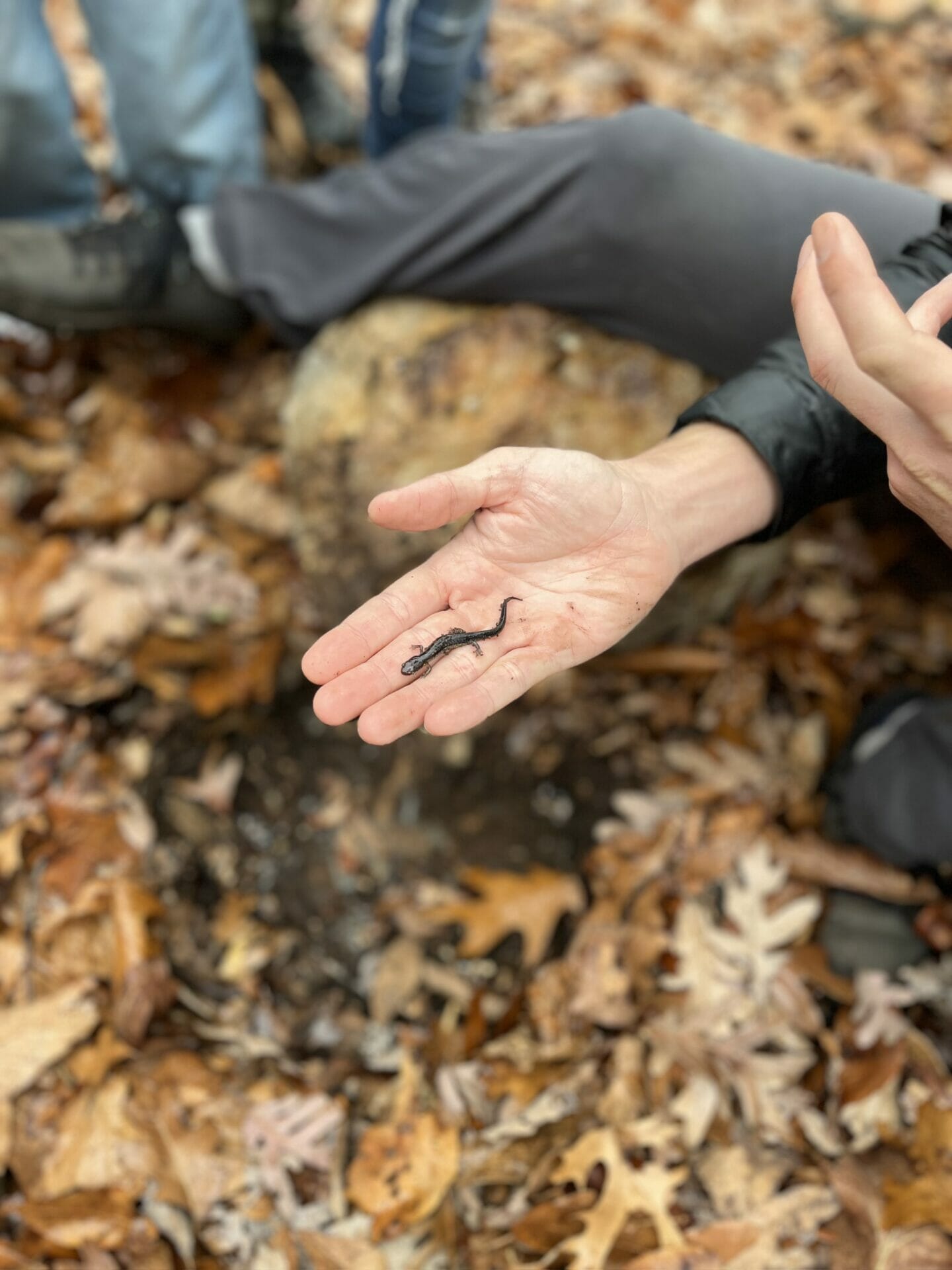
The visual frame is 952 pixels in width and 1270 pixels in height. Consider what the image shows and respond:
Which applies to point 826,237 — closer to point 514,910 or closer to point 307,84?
point 514,910

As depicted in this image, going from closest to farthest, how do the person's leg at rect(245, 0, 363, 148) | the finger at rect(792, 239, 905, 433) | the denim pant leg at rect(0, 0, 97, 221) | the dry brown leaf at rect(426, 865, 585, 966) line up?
the finger at rect(792, 239, 905, 433) → the dry brown leaf at rect(426, 865, 585, 966) → the denim pant leg at rect(0, 0, 97, 221) → the person's leg at rect(245, 0, 363, 148)

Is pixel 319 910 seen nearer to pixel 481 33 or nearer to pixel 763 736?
pixel 763 736

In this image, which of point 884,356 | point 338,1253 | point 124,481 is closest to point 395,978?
point 338,1253

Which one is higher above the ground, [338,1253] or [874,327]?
[874,327]

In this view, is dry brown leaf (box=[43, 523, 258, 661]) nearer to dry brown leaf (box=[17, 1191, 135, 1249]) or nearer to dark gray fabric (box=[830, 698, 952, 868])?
dry brown leaf (box=[17, 1191, 135, 1249])

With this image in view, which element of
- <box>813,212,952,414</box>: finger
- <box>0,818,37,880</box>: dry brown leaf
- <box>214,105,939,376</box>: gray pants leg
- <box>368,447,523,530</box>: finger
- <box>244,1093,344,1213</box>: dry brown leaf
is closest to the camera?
<box>813,212,952,414</box>: finger

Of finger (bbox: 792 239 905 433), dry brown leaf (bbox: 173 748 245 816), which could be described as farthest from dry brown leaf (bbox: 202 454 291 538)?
finger (bbox: 792 239 905 433)

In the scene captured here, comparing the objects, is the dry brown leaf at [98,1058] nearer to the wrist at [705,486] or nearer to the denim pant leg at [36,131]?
the wrist at [705,486]

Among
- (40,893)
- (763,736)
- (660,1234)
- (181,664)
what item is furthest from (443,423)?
(660,1234)
